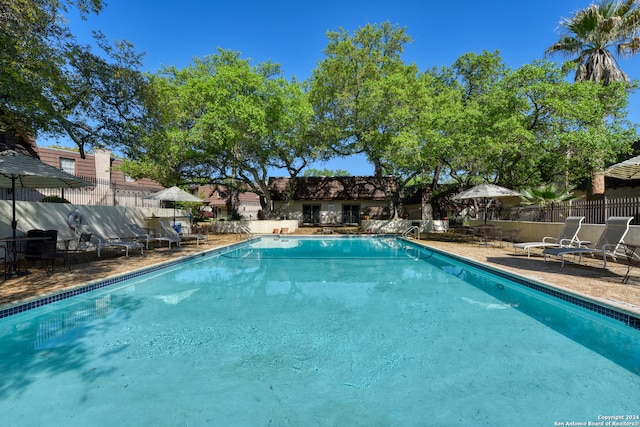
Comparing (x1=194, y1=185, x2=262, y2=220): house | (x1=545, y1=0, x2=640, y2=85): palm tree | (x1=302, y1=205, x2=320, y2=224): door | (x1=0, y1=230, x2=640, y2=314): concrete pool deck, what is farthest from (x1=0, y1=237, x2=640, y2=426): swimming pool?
(x1=194, y1=185, x2=262, y2=220): house

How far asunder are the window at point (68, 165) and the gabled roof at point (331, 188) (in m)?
15.2

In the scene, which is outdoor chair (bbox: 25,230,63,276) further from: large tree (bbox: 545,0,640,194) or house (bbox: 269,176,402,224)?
large tree (bbox: 545,0,640,194)

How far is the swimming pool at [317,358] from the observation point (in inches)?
117

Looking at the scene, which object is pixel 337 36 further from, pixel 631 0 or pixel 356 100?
pixel 631 0

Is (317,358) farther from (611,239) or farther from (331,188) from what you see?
(331,188)

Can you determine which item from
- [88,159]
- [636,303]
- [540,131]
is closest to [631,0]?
[540,131]

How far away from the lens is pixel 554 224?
1241 centimetres

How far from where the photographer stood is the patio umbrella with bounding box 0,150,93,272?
670cm

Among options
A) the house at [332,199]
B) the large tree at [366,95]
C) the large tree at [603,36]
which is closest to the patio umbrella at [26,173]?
the large tree at [366,95]

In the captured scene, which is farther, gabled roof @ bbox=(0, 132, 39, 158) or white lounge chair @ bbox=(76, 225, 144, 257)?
gabled roof @ bbox=(0, 132, 39, 158)

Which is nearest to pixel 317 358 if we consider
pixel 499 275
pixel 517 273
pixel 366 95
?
pixel 517 273

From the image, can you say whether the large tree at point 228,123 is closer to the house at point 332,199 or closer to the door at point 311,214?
the house at point 332,199

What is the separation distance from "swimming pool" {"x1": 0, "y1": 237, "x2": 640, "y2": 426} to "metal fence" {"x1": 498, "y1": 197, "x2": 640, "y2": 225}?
5.70 metres

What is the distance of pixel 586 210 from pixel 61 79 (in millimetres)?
15794
